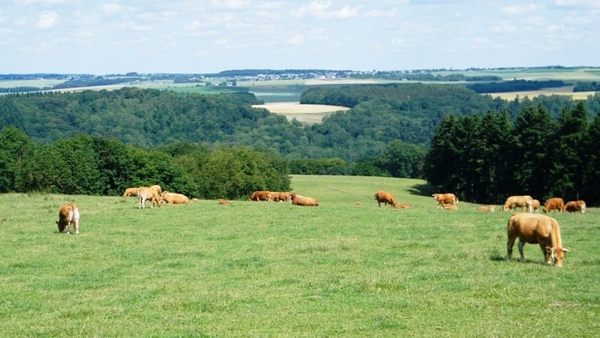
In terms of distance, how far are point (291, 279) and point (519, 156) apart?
60022 millimetres

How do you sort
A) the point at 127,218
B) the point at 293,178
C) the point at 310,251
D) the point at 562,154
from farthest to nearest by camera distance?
the point at 293,178 < the point at 562,154 < the point at 127,218 < the point at 310,251

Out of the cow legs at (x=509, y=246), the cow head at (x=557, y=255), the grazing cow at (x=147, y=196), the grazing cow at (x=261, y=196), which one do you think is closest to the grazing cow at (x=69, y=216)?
the grazing cow at (x=147, y=196)

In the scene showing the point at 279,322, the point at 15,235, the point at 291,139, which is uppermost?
the point at 279,322

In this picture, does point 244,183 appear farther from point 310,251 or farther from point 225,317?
point 225,317

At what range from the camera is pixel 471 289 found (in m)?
15.3

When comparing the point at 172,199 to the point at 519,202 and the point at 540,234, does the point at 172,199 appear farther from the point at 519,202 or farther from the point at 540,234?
the point at 540,234

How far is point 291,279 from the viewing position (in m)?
17.2

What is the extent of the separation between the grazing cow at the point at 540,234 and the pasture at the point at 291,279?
1.26 feet

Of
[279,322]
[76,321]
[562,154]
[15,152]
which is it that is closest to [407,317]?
[279,322]

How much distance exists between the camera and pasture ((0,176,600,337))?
41.6 ft

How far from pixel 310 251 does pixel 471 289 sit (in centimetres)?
733

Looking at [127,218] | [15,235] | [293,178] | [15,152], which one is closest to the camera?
[15,235]

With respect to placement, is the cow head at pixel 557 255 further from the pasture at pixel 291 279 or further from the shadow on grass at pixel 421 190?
the shadow on grass at pixel 421 190

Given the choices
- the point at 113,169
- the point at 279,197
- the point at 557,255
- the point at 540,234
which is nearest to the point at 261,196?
the point at 279,197
